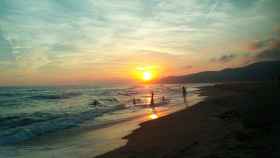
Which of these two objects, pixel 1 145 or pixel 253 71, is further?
pixel 253 71

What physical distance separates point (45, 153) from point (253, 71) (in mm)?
201065

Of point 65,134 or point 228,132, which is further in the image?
point 65,134

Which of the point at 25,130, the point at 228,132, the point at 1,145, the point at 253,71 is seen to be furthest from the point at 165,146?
the point at 253,71

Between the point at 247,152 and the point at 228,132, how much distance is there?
3003mm

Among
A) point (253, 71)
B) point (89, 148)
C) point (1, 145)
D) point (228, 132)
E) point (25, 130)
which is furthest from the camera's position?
point (253, 71)

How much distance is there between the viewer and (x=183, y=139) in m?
10.6

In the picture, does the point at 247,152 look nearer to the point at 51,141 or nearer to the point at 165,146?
the point at 165,146

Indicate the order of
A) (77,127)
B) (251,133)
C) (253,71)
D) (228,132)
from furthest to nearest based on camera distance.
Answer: (253,71) → (77,127) → (228,132) → (251,133)

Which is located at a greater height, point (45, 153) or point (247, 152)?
point (247, 152)

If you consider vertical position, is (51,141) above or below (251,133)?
below

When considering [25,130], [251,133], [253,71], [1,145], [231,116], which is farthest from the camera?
[253,71]

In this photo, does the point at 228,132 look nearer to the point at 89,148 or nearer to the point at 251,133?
the point at 251,133

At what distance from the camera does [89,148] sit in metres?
10.9

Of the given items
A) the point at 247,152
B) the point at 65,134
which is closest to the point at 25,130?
the point at 65,134
